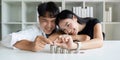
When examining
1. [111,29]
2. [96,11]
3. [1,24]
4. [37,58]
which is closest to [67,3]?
[96,11]

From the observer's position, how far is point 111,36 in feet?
10.5

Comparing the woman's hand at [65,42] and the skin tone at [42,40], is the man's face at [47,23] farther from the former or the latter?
the woman's hand at [65,42]

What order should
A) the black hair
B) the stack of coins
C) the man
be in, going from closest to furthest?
the stack of coins
the man
the black hair

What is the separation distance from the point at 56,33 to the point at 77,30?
13cm

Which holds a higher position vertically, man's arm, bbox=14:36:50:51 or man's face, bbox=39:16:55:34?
man's face, bbox=39:16:55:34

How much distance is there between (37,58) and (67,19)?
42 centimetres

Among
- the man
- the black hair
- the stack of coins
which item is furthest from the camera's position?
the black hair

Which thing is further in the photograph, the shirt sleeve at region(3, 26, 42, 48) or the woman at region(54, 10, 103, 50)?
the shirt sleeve at region(3, 26, 42, 48)

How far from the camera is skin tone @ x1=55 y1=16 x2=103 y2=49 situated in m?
0.98

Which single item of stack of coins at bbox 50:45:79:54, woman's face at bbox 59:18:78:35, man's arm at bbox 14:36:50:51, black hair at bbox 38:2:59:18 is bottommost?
stack of coins at bbox 50:45:79:54

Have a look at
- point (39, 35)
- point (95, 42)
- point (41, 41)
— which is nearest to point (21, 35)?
point (39, 35)

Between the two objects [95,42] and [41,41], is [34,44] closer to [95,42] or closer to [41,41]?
[41,41]

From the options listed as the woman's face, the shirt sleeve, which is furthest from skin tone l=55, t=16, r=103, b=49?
the shirt sleeve

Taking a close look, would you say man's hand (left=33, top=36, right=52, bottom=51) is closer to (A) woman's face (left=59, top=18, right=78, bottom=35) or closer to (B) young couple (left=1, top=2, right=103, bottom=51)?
(B) young couple (left=1, top=2, right=103, bottom=51)
